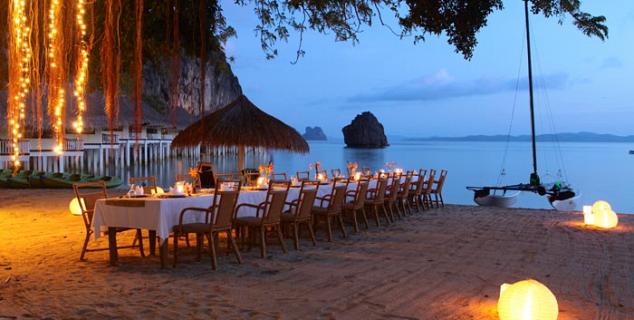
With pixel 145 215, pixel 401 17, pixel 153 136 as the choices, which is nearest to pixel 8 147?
pixel 153 136

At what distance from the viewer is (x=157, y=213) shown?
5.82 meters

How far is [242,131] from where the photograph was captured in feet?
35.9

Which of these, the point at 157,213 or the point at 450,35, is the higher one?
the point at 450,35

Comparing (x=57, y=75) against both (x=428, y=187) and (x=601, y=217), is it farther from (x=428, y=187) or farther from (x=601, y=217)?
(x=428, y=187)

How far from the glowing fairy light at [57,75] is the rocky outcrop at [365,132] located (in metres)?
99.4

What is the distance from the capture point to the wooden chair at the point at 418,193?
38.2 feet

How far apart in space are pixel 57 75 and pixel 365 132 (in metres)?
103

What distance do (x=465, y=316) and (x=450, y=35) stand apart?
6.87 feet

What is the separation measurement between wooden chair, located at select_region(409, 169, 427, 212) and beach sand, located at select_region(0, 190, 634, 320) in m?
2.78

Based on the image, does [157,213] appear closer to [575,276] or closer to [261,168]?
[261,168]

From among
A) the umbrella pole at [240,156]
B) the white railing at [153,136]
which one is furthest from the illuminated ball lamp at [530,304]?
the white railing at [153,136]

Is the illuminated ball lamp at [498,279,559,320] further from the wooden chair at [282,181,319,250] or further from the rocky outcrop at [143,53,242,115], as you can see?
the rocky outcrop at [143,53,242,115]

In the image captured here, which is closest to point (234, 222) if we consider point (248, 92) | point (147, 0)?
point (147, 0)

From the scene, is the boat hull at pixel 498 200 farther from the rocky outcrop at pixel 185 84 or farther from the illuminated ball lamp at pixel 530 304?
the rocky outcrop at pixel 185 84
